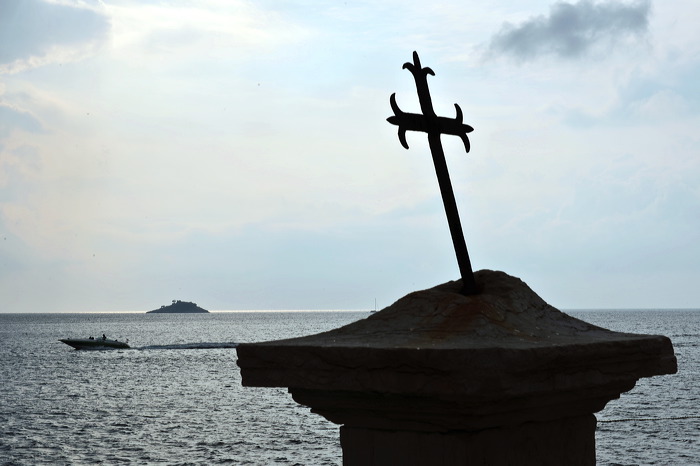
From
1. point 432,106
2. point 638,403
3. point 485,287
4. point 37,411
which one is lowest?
point 638,403

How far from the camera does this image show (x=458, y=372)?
272 centimetres

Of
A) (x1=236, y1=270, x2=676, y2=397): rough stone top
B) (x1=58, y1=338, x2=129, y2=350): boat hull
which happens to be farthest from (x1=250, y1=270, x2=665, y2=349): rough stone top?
(x1=58, y1=338, x2=129, y2=350): boat hull

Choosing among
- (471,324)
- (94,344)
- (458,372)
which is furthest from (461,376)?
(94,344)

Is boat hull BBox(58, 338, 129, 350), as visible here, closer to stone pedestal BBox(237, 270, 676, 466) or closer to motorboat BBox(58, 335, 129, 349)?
motorboat BBox(58, 335, 129, 349)

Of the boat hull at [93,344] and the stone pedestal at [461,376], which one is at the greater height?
the boat hull at [93,344]

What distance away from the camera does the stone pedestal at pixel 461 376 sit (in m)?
2.77

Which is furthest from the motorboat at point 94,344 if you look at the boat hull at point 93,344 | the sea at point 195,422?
the sea at point 195,422

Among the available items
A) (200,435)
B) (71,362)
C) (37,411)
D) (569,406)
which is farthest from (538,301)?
(71,362)

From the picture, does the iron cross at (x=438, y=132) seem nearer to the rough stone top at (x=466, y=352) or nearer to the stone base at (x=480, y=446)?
the rough stone top at (x=466, y=352)

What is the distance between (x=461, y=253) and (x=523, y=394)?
0.75 metres

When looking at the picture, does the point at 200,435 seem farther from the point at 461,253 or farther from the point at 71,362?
the point at 71,362

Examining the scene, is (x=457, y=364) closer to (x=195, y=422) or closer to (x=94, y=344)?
(x=195, y=422)

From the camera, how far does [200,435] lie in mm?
34562

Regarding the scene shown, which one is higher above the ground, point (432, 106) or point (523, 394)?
point (432, 106)
